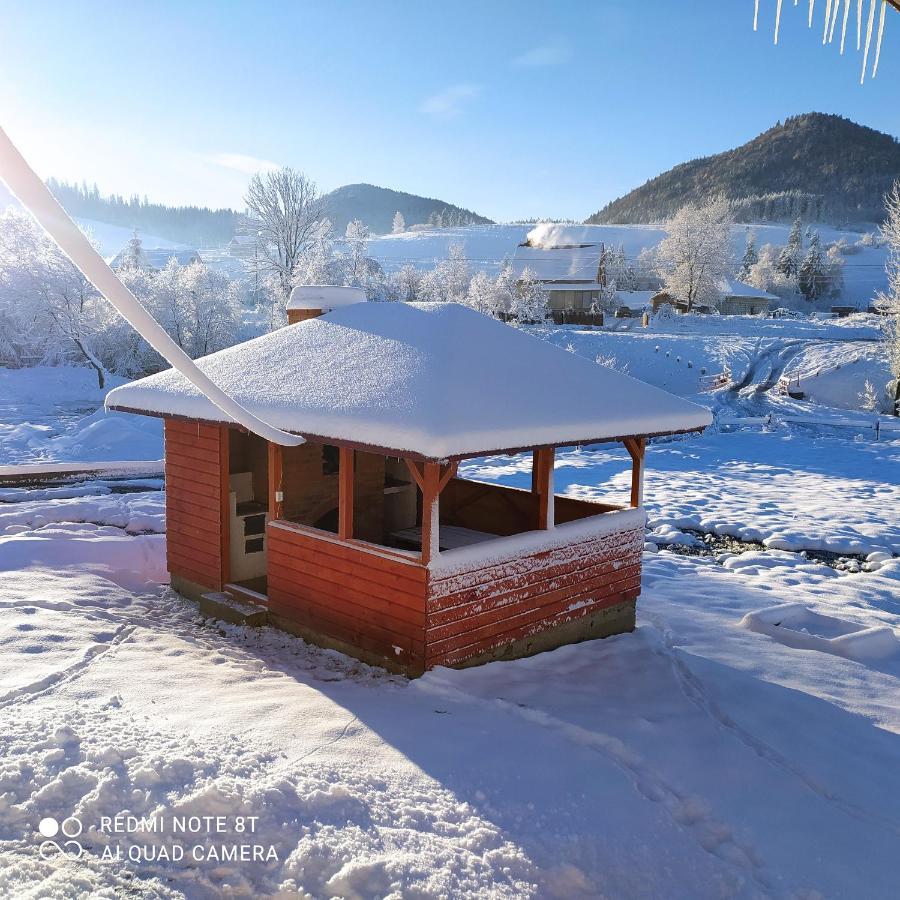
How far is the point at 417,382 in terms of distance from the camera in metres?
6.81

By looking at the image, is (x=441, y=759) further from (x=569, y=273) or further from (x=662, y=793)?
(x=569, y=273)

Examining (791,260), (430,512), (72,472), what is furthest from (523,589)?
(791,260)

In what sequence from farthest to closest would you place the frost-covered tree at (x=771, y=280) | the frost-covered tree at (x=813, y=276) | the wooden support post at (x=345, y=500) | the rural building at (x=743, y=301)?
the frost-covered tree at (x=813, y=276)
the frost-covered tree at (x=771, y=280)
the rural building at (x=743, y=301)
the wooden support post at (x=345, y=500)

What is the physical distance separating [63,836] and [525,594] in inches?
174

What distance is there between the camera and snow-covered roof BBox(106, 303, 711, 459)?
20.5 ft

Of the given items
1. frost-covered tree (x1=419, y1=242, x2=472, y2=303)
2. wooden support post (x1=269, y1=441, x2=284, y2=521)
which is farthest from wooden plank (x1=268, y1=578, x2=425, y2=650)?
frost-covered tree (x1=419, y1=242, x2=472, y2=303)

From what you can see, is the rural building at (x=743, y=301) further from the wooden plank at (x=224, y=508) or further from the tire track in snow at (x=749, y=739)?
the wooden plank at (x=224, y=508)

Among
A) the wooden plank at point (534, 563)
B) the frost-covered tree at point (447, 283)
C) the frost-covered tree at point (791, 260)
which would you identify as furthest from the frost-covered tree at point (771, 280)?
the wooden plank at point (534, 563)

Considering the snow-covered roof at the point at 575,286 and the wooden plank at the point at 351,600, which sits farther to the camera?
the snow-covered roof at the point at 575,286

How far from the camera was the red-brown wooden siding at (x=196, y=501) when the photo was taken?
28.2 ft

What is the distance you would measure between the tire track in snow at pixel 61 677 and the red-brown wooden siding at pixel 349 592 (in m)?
1.66

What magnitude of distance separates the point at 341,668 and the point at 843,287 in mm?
93967

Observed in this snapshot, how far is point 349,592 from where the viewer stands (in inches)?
282

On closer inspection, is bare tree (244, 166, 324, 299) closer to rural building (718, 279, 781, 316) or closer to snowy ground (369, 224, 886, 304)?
rural building (718, 279, 781, 316)
